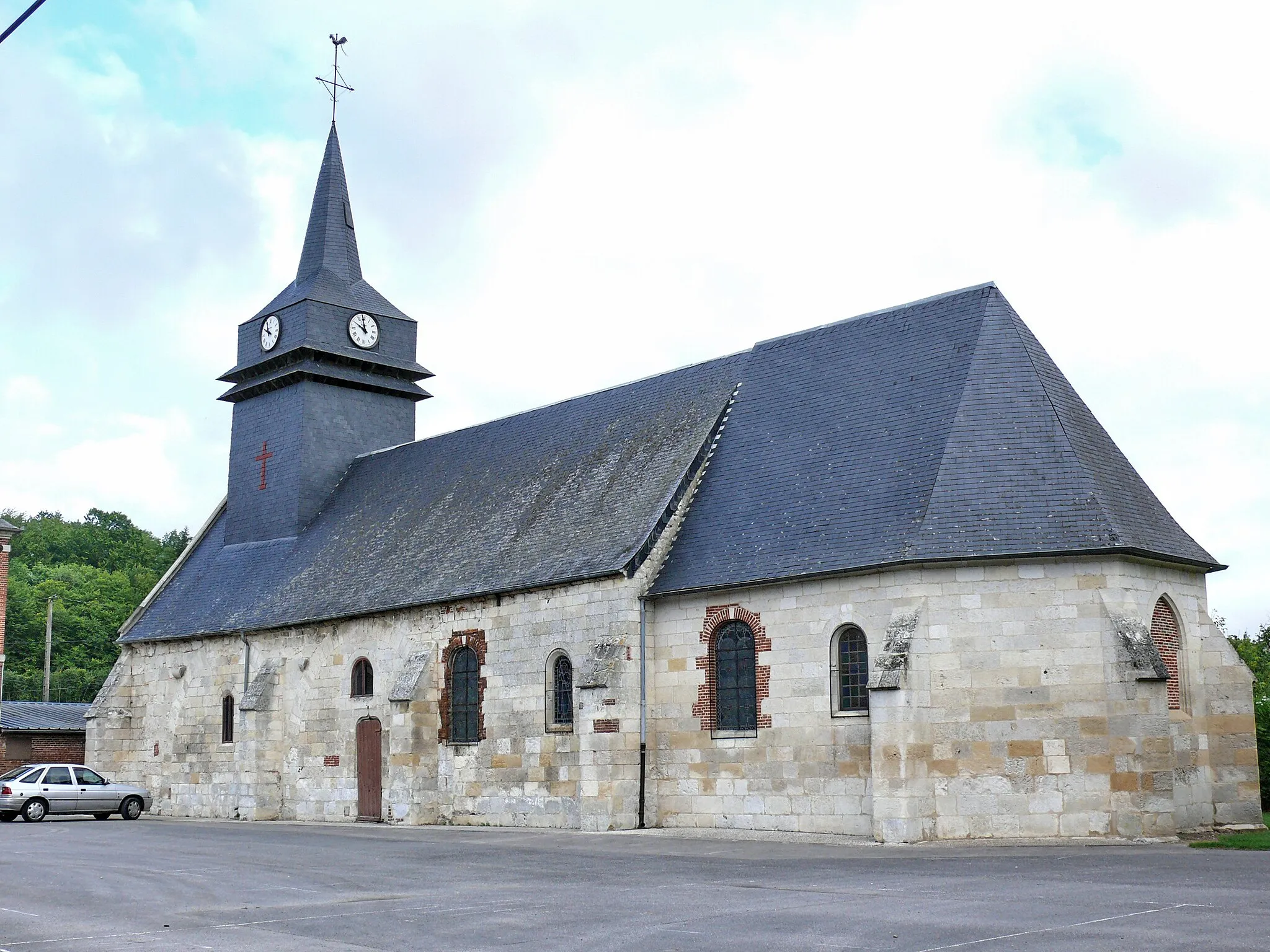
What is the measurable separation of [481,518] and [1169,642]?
14316mm

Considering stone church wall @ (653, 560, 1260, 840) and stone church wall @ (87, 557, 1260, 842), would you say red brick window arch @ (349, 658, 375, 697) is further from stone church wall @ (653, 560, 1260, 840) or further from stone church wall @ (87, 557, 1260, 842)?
stone church wall @ (653, 560, 1260, 840)

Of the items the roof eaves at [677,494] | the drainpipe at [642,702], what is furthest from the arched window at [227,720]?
the roof eaves at [677,494]

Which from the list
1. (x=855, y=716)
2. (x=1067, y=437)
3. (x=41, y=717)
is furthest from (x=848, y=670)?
(x=41, y=717)

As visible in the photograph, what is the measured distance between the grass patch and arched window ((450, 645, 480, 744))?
13.4 metres

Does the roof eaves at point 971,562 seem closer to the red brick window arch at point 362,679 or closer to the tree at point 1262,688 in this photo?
the tree at point 1262,688

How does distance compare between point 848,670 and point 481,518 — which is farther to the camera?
point 481,518

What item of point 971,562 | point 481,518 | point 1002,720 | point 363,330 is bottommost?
point 1002,720

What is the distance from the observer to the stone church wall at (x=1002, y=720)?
18875 millimetres

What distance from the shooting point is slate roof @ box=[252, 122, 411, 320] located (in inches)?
1447

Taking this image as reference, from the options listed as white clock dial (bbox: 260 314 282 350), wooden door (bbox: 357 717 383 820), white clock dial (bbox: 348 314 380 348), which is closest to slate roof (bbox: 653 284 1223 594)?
wooden door (bbox: 357 717 383 820)

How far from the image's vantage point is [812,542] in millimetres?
21688

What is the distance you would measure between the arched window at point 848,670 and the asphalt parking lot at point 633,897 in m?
2.30

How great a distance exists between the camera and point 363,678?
95.1ft

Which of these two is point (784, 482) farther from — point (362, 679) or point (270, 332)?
point (270, 332)
